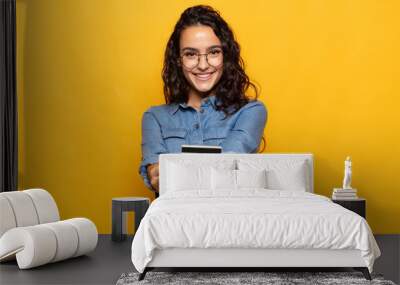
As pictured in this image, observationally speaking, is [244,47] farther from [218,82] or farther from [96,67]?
[96,67]

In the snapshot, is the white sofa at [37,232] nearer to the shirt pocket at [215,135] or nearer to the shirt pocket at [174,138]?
the shirt pocket at [174,138]

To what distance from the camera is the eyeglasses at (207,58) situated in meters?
6.95

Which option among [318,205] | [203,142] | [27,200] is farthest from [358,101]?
[27,200]

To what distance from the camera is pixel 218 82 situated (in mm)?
6988

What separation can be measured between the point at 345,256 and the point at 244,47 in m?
2.95

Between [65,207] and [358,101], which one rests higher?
[358,101]

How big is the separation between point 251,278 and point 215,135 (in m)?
2.34

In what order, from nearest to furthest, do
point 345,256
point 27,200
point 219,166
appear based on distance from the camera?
1. point 345,256
2. point 27,200
3. point 219,166

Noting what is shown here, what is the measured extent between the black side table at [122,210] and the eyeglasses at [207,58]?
145 centimetres

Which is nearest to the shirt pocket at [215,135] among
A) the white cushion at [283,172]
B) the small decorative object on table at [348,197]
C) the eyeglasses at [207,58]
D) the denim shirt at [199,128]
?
the denim shirt at [199,128]

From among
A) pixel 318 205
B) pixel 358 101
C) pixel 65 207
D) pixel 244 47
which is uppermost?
pixel 244 47

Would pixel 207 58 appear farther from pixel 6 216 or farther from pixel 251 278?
pixel 251 278

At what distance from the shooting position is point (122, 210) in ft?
21.4

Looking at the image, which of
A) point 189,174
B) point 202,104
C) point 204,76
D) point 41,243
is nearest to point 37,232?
point 41,243
